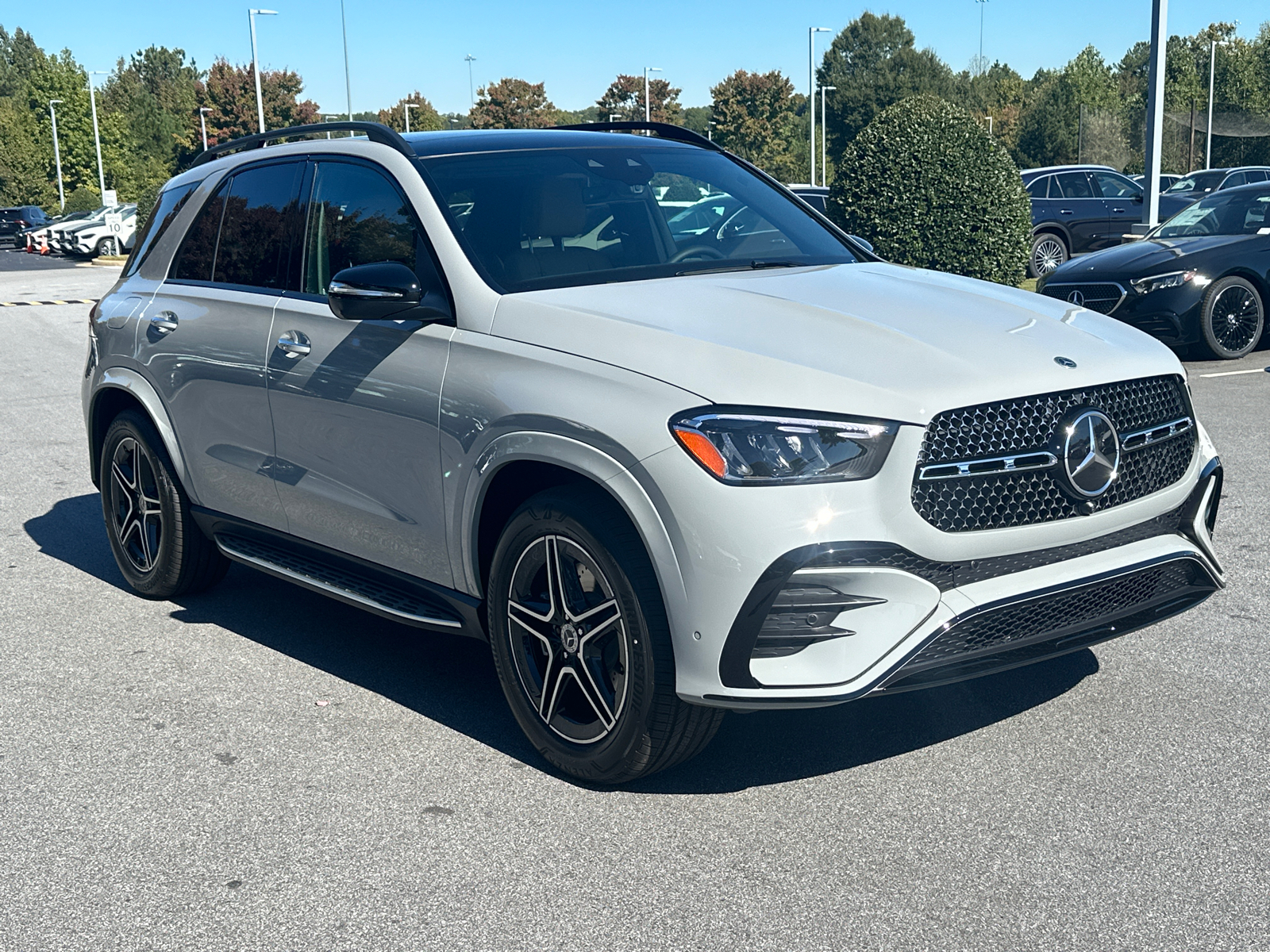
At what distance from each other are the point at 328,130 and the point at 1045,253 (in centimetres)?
1844

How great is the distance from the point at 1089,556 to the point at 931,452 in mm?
607

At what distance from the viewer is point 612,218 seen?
4.72 m

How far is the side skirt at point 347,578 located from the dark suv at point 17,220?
5827 cm

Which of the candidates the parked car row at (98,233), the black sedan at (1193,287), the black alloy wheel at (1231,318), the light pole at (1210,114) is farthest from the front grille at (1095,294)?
the light pole at (1210,114)

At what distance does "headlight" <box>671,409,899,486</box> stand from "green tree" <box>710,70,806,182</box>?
86.7 m

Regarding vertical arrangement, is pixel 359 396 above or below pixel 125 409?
above

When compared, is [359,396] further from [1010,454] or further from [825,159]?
[825,159]

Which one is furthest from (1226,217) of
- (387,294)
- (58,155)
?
(58,155)

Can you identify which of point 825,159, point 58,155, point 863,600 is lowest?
point 863,600

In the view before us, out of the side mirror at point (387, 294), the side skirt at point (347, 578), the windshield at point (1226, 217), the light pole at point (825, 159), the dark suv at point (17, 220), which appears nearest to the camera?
the side mirror at point (387, 294)

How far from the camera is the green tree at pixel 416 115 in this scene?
102 m

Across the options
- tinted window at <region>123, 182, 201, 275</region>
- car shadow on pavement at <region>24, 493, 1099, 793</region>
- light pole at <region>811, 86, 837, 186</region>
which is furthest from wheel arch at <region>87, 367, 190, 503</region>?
light pole at <region>811, 86, 837, 186</region>

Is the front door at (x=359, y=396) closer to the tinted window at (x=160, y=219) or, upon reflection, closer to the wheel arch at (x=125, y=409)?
the wheel arch at (x=125, y=409)

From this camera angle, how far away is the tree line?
78438 millimetres
